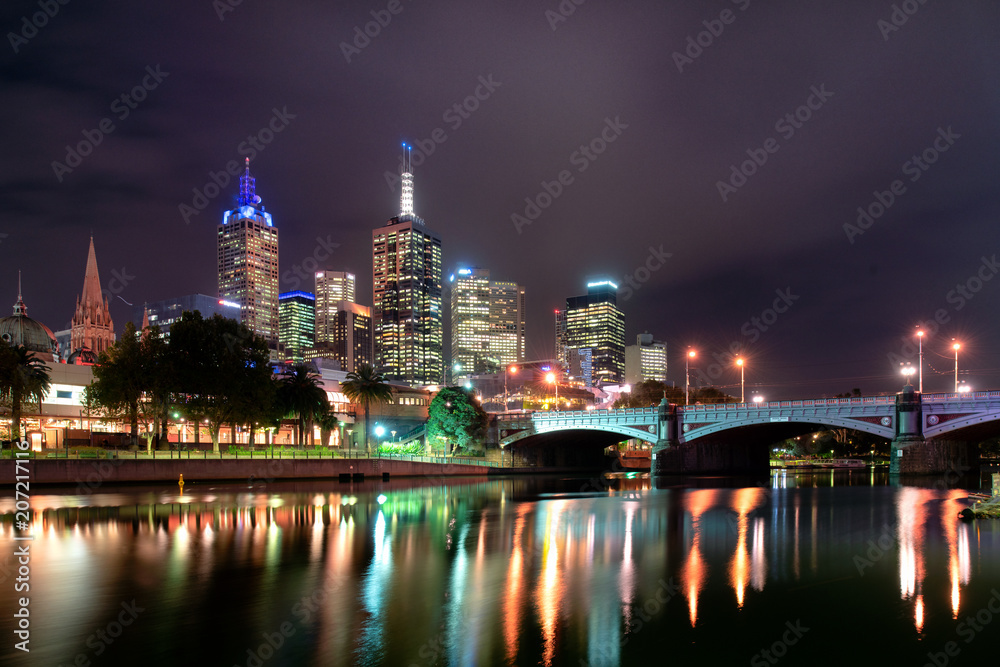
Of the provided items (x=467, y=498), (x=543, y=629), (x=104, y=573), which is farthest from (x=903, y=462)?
(x=104, y=573)

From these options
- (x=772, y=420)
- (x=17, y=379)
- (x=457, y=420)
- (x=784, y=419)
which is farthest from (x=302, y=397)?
(x=784, y=419)

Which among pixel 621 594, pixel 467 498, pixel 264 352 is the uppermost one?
pixel 264 352

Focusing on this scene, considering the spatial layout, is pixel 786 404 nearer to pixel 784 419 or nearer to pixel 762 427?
pixel 784 419

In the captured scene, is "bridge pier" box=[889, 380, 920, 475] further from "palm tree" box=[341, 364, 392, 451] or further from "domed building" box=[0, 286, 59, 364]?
"domed building" box=[0, 286, 59, 364]

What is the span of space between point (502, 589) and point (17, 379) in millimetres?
60898

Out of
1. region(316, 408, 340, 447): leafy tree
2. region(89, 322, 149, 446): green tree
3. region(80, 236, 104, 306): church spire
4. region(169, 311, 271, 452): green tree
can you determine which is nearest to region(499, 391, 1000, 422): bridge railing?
region(316, 408, 340, 447): leafy tree

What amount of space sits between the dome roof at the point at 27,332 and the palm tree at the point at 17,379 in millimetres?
42306

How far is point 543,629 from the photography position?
1667 cm

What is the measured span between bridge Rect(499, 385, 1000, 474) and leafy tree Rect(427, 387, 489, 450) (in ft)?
26.7

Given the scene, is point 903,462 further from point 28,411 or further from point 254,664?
point 28,411

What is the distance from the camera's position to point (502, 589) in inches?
819

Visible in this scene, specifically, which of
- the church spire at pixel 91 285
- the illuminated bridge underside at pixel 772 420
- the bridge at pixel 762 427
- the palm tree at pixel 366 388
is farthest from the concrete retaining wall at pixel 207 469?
the church spire at pixel 91 285

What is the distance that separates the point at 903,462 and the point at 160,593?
73.2 meters

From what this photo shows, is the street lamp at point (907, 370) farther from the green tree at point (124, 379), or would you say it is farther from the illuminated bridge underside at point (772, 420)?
the green tree at point (124, 379)
